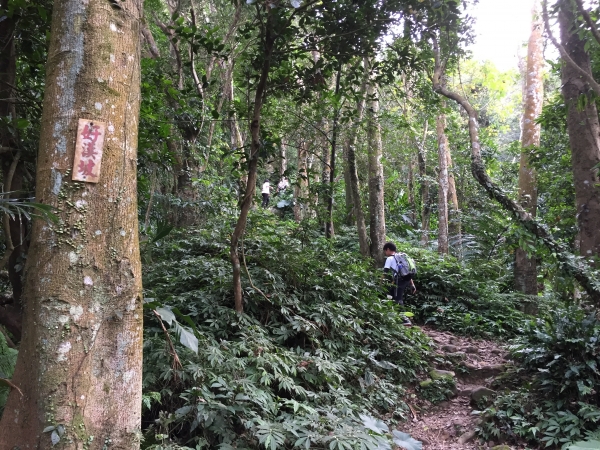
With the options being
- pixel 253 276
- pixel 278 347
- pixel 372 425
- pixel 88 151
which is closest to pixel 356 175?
pixel 253 276

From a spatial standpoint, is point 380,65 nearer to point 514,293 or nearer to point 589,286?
point 589,286

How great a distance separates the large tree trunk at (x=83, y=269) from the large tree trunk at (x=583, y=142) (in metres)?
5.76

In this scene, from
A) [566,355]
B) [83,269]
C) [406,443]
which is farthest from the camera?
[566,355]

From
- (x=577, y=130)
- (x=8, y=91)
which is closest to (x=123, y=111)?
(x=8, y=91)

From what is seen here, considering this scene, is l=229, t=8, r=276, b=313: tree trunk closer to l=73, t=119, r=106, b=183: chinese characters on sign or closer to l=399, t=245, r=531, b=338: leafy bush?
l=73, t=119, r=106, b=183: chinese characters on sign

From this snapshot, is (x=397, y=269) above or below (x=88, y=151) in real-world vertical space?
below

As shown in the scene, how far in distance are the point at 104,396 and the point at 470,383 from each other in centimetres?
510

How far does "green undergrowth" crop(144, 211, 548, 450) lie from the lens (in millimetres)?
2705

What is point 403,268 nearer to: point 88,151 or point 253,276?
point 253,276

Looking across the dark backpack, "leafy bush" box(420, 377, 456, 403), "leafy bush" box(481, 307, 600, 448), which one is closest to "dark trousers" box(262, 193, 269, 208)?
the dark backpack

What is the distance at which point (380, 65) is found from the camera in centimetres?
540

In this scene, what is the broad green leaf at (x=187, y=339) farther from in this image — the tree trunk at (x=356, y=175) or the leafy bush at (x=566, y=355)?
the tree trunk at (x=356, y=175)

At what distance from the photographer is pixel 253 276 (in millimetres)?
4793

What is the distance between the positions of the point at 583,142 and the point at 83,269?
6367mm
